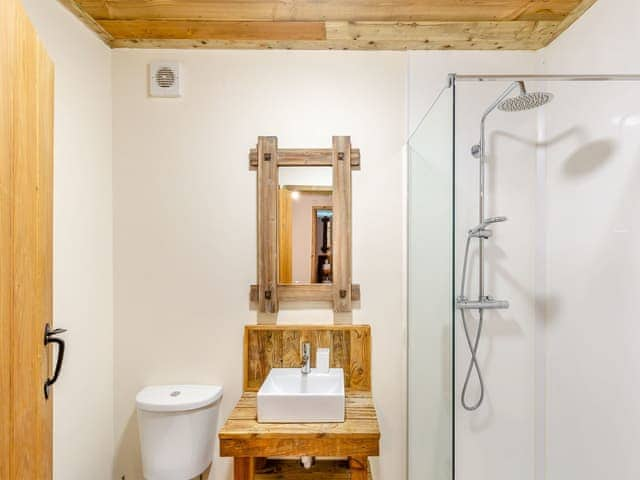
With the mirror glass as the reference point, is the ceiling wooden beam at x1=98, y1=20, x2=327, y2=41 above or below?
above

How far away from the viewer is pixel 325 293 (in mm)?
1943

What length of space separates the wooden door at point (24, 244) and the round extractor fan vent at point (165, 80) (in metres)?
0.80

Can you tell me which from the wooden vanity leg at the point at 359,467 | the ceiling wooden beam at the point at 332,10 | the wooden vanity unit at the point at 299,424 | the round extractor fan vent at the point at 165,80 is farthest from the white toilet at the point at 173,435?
the ceiling wooden beam at the point at 332,10

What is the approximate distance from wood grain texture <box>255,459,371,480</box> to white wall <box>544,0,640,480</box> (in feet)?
3.32

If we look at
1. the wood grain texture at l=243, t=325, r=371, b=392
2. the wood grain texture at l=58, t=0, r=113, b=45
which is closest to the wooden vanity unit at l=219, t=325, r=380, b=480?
the wood grain texture at l=243, t=325, r=371, b=392

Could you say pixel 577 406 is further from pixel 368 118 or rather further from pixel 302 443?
pixel 368 118

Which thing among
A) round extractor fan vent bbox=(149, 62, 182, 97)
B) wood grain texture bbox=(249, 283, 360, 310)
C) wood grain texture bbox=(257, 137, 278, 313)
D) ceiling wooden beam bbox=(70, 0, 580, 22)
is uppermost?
ceiling wooden beam bbox=(70, 0, 580, 22)

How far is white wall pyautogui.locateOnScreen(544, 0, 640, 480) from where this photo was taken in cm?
141

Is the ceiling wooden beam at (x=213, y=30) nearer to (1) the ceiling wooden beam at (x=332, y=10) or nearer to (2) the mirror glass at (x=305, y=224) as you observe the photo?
(1) the ceiling wooden beam at (x=332, y=10)

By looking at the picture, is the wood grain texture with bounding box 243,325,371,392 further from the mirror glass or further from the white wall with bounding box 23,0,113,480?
the white wall with bounding box 23,0,113,480

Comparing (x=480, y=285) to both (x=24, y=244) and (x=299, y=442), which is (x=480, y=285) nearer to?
(x=299, y=442)

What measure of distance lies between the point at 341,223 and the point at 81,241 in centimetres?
122

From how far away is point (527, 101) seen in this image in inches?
58.3

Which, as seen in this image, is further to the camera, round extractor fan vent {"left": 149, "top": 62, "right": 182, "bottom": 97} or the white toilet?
round extractor fan vent {"left": 149, "top": 62, "right": 182, "bottom": 97}
